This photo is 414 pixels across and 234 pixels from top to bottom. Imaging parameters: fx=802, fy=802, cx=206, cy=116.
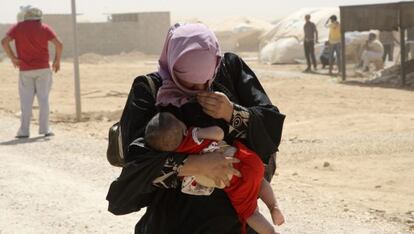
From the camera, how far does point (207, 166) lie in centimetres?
270

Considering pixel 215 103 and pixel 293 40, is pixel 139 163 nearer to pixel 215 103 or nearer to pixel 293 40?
pixel 215 103

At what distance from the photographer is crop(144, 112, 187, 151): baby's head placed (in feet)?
8.63

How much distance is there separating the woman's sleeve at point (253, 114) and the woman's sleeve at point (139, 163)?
26 centimetres

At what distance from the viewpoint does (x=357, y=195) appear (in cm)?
648

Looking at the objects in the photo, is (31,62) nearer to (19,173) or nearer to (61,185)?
(19,173)

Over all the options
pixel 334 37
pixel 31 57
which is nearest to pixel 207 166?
pixel 31 57

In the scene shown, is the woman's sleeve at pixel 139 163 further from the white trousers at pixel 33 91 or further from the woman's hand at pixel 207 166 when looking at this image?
the white trousers at pixel 33 91

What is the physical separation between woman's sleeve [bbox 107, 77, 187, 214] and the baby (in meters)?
0.04

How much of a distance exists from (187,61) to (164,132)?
0.82 feet

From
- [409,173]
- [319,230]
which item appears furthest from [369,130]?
[319,230]

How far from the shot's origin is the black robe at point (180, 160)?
8.87ft

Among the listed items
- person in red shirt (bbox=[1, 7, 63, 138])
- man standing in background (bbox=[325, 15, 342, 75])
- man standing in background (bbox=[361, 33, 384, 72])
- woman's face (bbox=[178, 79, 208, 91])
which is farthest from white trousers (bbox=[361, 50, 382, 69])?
woman's face (bbox=[178, 79, 208, 91])

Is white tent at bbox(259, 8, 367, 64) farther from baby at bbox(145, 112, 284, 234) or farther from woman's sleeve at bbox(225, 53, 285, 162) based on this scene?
baby at bbox(145, 112, 284, 234)

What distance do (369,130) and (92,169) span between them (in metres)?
4.10
